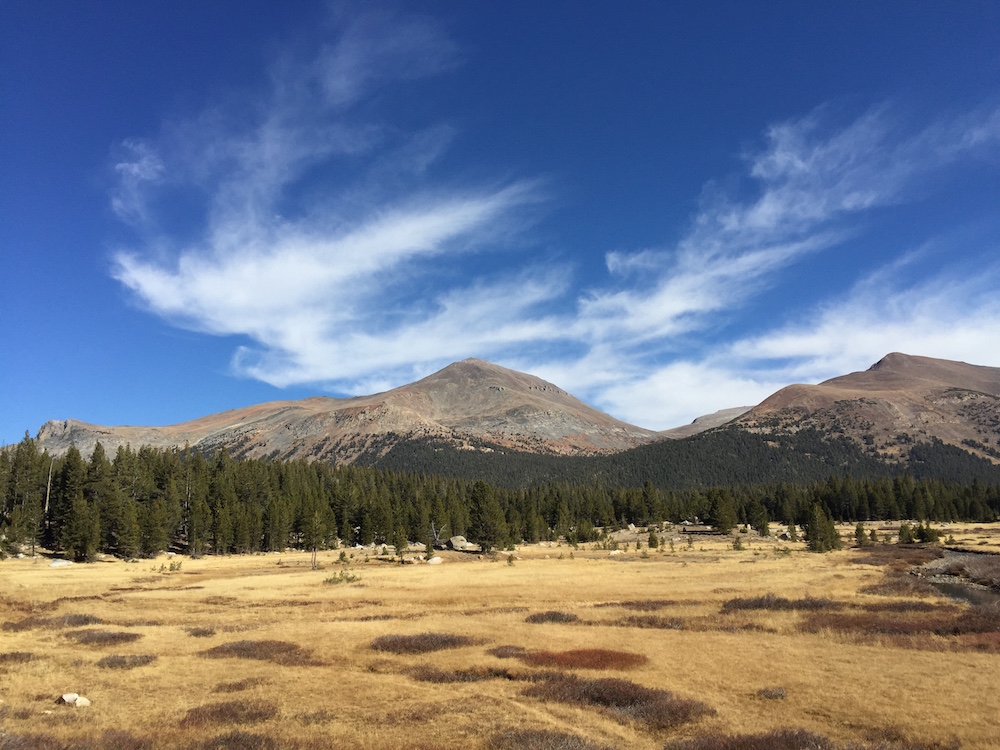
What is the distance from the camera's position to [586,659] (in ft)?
87.0

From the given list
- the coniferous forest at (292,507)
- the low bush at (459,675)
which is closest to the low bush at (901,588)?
the low bush at (459,675)

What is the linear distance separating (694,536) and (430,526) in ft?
195

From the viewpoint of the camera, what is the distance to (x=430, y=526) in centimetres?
11588

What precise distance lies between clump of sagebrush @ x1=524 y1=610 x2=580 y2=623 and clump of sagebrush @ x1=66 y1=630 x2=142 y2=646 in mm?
23227

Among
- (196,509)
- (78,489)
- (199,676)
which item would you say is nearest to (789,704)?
(199,676)

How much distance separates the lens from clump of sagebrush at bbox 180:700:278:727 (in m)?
18.5

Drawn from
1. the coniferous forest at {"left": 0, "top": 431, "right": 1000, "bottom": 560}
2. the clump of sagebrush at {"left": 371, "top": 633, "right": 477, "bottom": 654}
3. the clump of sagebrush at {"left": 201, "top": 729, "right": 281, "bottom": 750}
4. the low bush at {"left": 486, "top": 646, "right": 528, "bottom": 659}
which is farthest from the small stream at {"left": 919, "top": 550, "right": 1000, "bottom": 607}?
the clump of sagebrush at {"left": 201, "top": 729, "right": 281, "bottom": 750}

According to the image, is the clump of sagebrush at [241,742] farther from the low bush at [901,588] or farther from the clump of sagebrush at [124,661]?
the low bush at [901,588]

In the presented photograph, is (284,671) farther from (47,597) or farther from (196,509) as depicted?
(196,509)

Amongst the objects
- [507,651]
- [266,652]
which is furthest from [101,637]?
[507,651]

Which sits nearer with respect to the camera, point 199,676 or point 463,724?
point 463,724

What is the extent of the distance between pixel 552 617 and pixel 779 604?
52.0 ft

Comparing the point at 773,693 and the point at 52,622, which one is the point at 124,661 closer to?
the point at 52,622

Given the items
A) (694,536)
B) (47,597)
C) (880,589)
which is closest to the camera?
(880,589)
